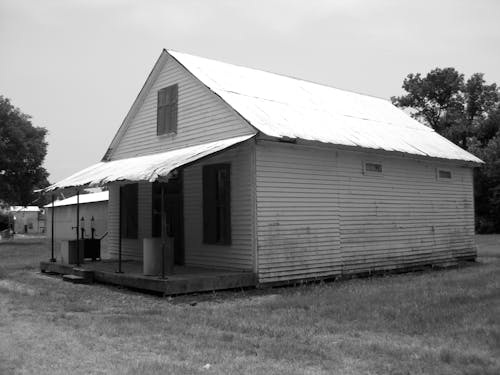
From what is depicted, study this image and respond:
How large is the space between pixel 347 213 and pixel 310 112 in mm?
3016

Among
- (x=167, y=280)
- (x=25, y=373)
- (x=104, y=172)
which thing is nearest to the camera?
(x=25, y=373)

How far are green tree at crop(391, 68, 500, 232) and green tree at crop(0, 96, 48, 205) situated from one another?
28854mm

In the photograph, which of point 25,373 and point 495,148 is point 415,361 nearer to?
point 25,373

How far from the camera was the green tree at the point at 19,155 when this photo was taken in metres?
33.8

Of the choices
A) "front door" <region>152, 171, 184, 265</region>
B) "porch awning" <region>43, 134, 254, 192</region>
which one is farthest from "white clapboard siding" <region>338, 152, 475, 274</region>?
"front door" <region>152, 171, 184, 265</region>

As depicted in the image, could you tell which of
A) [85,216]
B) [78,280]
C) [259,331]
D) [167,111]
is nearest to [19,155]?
[85,216]

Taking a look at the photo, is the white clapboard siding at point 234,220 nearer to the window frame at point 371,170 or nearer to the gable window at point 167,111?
the gable window at point 167,111

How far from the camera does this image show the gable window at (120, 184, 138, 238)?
1599cm

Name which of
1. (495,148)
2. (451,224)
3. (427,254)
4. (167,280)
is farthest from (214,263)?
(495,148)

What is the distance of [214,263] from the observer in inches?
508

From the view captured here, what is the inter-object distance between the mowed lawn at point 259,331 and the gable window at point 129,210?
441 cm

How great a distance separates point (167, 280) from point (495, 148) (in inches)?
1269

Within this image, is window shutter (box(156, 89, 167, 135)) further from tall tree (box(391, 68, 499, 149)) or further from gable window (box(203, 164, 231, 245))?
tall tree (box(391, 68, 499, 149))

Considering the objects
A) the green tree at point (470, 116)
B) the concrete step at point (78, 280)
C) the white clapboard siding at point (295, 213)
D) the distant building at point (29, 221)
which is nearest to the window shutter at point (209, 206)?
the white clapboard siding at point (295, 213)
